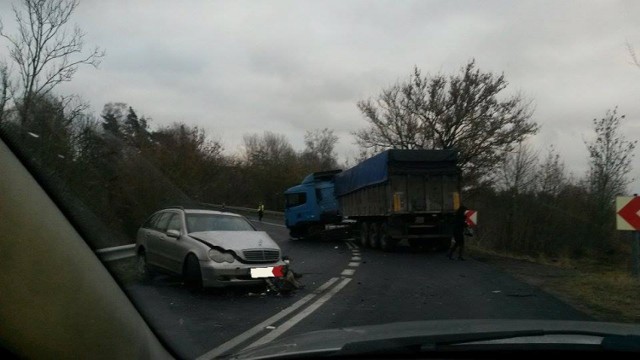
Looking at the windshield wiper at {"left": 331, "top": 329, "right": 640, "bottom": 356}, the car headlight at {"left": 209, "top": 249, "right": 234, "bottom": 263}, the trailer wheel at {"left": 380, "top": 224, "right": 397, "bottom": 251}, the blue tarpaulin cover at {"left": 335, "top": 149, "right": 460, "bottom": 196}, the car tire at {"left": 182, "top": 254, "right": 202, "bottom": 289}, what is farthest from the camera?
the trailer wheel at {"left": 380, "top": 224, "right": 397, "bottom": 251}

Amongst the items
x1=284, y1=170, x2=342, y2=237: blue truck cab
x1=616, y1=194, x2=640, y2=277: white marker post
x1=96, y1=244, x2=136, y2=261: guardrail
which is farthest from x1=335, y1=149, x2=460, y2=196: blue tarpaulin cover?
x1=96, y1=244, x2=136, y2=261: guardrail

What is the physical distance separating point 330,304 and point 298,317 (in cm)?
123

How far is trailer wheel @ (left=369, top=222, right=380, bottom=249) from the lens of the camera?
22.8 m

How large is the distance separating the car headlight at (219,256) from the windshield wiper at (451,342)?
5.07 metres

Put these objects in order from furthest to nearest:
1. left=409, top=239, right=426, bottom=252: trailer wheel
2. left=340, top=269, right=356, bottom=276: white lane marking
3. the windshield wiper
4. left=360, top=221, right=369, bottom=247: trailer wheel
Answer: left=360, top=221, right=369, bottom=247: trailer wheel
left=409, top=239, right=426, bottom=252: trailer wheel
left=340, top=269, right=356, bottom=276: white lane marking
the windshield wiper

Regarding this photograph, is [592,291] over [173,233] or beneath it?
beneath

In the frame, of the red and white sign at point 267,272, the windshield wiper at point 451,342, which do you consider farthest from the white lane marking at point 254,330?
the windshield wiper at point 451,342

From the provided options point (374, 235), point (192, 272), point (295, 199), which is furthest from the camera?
point (295, 199)

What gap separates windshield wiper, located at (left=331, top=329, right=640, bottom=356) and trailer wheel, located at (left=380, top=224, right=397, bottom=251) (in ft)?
59.1

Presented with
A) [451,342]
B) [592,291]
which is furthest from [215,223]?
[592,291]

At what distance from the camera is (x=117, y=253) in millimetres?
3938

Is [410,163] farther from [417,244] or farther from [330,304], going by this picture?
[330,304]

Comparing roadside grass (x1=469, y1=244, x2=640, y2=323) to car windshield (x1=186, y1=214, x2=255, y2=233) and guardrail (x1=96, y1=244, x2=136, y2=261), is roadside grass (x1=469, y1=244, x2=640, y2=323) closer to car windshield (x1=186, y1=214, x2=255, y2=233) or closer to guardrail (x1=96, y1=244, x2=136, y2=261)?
car windshield (x1=186, y1=214, x2=255, y2=233)

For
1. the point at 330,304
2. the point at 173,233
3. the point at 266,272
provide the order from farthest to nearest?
the point at 266,272 < the point at 330,304 < the point at 173,233
